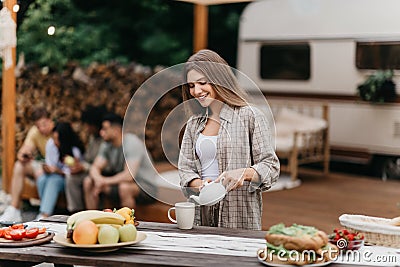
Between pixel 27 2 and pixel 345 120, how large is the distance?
5.03 metres

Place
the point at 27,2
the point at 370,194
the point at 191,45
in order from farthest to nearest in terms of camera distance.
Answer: the point at 191,45, the point at 370,194, the point at 27,2

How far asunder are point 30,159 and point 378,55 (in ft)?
14.4

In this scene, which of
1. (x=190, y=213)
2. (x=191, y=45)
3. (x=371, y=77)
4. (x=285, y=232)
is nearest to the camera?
(x=285, y=232)

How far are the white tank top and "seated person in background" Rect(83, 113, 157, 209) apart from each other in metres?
2.49

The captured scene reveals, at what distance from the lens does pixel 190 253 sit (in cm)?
270

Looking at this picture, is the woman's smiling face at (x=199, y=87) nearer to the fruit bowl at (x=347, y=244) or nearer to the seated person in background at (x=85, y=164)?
the fruit bowl at (x=347, y=244)

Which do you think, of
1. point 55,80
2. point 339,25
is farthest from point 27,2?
point 339,25

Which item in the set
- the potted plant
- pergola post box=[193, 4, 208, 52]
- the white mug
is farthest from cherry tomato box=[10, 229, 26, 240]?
the potted plant

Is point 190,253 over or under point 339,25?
under

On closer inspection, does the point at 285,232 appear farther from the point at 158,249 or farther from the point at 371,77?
the point at 371,77

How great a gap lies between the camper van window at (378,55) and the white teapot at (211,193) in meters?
5.27

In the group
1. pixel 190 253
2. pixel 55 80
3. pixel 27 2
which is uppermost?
pixel 27 2

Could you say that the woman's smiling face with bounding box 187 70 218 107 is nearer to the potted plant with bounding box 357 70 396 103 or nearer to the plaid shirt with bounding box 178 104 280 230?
the plaid shirt with bounding box 178 104 280 230

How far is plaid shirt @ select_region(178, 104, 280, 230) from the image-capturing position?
3.26 metres
